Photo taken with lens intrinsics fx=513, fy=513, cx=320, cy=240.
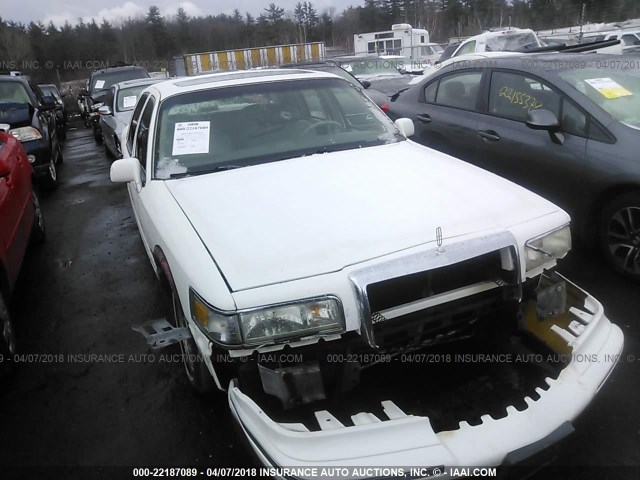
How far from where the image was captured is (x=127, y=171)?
347cm

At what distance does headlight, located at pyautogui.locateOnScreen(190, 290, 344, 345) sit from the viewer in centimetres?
197

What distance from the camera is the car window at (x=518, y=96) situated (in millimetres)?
4266

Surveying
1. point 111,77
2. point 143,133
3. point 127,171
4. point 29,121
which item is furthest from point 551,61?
point 111,77

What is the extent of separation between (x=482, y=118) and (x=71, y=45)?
5258cm

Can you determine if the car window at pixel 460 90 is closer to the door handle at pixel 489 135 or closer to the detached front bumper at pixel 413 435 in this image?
the door handle at pixel 489 135

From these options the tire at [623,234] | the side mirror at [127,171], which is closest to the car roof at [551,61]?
the tire at [623,234]

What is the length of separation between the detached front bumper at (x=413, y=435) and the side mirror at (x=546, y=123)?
2.43 metres

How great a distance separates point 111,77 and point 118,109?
5.12 metres

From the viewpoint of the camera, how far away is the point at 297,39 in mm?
66312

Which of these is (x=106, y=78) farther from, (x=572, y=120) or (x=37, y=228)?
(x=572, y=120)

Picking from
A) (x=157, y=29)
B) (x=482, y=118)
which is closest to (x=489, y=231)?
(x=482, y=118)

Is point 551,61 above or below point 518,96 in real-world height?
above

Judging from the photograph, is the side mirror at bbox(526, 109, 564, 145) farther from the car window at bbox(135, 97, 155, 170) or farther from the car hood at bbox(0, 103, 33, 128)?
the car hood at bbox(0, 103, 33, 128)

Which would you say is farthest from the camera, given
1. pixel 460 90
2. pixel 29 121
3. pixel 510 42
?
pixel 510 42
